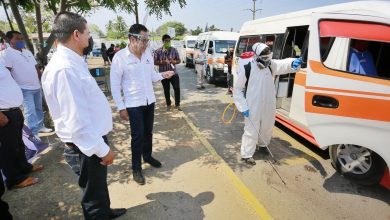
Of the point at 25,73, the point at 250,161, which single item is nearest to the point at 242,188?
the point at 250,161

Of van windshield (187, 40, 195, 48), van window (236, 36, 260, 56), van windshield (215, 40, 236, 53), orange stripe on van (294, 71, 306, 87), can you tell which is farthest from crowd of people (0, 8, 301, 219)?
van windshield (187, 40, 195, 48)

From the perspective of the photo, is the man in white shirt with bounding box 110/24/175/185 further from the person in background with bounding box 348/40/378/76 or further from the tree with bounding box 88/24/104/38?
the person in background with bounding box 348/40/378/76

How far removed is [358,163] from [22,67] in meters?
5.56

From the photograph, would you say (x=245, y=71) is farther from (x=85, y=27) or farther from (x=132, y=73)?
(x=85, y=27)

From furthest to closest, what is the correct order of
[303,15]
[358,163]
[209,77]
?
[209,77] → [303,15] → [358,163]

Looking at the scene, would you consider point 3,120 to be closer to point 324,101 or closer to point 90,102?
point 90,102

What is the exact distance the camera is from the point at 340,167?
12.3 feet

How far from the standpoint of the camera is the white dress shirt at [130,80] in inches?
139

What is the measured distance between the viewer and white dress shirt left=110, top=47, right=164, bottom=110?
3529 millimetres

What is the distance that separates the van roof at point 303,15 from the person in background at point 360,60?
43 cm

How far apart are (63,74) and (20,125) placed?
7.90ft

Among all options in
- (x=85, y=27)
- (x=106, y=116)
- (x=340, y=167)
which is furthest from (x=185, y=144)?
(x=85, y=27)

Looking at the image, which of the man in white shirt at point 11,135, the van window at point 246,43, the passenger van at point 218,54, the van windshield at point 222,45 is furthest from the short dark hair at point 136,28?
the van windshield at point 222,45

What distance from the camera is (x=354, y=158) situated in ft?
11.7
